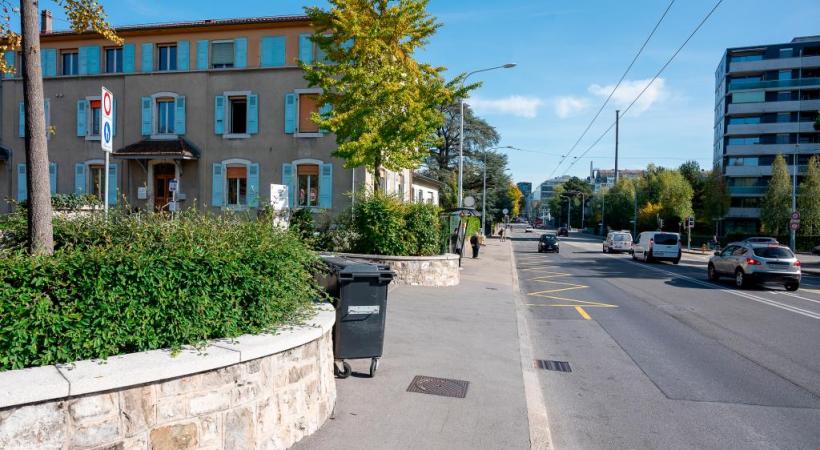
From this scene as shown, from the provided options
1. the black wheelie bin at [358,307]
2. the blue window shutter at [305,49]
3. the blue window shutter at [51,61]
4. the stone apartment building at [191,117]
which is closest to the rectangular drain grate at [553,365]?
the black wheelie bin at [358,307]

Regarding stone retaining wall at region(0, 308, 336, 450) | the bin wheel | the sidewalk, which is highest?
stone retaining wall at region(0, 308, 336, 450)

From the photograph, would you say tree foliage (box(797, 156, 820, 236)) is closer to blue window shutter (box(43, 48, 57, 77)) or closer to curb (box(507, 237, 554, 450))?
curb (box(507, 237, 554, 450))

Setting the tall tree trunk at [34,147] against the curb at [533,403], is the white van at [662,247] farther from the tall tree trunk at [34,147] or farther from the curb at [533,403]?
the tall tree trunk at [34,147]

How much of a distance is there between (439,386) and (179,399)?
121 inches

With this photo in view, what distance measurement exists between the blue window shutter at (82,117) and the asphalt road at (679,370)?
2215 centimetres

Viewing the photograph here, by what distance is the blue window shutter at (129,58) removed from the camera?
80.7 ft

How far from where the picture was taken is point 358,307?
549 centimetres

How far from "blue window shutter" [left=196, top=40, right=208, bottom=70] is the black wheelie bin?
857 inches

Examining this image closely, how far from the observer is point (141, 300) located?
3467 mm

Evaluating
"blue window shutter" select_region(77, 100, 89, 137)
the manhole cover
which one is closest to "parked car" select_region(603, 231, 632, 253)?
"blue window shutter" select_region(77, 100, 89, 137)

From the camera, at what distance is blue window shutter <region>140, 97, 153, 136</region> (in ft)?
78.8

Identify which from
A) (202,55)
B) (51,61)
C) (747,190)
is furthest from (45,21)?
(747,190)

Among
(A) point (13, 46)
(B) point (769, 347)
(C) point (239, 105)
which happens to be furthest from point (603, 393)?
(C) point (239, 105)

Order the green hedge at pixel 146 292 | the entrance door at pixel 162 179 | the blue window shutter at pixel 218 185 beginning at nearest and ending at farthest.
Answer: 1. the green hedge at pixel 146 292
2. the blue window shutter at pixel 218 185
3. the entrance door at pixel 162 179
